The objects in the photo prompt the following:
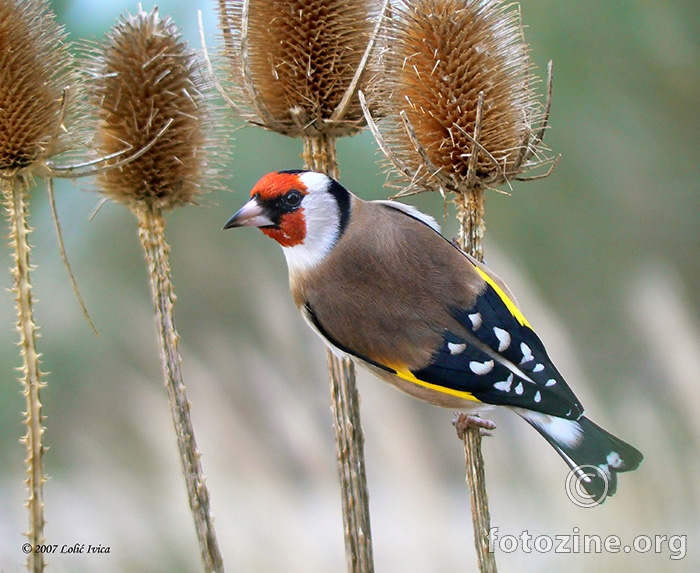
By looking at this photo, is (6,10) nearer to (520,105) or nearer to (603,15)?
(520,105)

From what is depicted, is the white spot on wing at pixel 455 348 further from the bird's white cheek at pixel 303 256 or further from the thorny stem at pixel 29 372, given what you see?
the thorny stem at pixel 29 372

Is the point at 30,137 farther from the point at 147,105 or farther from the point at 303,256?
the point at 303,256

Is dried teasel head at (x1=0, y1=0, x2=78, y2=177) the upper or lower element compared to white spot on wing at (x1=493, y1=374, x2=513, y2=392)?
upper

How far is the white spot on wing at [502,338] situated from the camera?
704mm

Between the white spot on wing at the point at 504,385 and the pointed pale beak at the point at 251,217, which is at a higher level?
the pointed pale beak at the point at 251,217

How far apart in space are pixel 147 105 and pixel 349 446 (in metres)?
0.45

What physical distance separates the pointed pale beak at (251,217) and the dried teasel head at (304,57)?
0.17 m

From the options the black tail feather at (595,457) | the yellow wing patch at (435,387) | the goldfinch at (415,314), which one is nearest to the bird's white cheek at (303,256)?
the goldfinch at (415,314)

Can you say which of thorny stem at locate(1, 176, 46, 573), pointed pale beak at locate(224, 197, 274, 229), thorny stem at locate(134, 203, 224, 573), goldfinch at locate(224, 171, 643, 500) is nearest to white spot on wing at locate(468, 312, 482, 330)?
goldfinch at locate(224, 171, 643, 500)

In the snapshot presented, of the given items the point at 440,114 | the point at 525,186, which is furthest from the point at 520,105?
the point at 525,186

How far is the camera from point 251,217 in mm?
660

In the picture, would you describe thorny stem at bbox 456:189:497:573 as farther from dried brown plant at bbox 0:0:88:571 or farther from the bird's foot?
dried brown plant at bbox 0:0:88:571

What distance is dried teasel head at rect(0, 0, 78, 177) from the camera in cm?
77

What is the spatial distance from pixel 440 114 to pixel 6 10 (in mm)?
484
